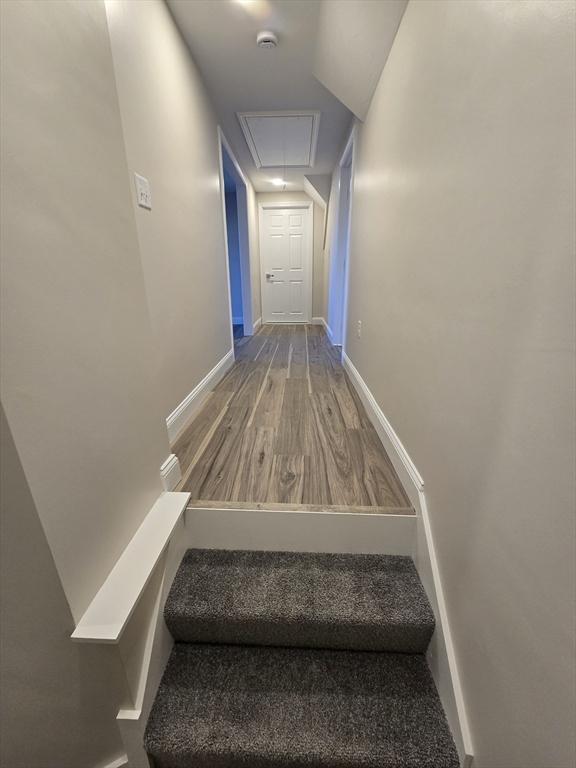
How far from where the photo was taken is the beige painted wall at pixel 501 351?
0.53m

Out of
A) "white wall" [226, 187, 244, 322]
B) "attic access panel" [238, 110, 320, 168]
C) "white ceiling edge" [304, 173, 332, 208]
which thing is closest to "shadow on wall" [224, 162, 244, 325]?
"white wall" [226, 187, 244, 322]

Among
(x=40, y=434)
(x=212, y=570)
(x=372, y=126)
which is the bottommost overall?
(x=212, y=570)

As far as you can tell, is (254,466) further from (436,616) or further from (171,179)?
(171,179)

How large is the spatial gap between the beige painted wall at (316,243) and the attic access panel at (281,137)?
1.32m

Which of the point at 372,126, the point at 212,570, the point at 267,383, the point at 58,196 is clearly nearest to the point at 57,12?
the point at 58,196

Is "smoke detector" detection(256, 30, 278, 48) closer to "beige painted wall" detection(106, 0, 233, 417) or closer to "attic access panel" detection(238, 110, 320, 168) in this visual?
"beige painted wall" detection(106, 0, 233, 417)

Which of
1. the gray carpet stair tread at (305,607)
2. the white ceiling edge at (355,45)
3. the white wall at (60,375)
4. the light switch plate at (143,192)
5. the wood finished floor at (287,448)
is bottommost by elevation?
the gray carpet stair tread at (305,607)

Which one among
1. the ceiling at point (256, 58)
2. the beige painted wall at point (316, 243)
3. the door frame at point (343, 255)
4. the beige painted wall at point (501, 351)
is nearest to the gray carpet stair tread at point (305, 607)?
the beige painted wall at point (501, 351)

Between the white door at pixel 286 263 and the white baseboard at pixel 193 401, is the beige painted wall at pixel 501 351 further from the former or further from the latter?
the white door at pixel 286 263

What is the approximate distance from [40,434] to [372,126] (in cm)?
236

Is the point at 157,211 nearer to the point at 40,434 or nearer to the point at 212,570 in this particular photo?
the point at 40,434

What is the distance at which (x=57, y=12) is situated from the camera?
68 centimetres

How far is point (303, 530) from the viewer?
1188 mm

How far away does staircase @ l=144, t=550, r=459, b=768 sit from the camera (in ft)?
2.71
